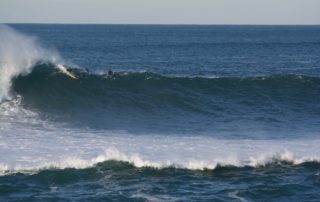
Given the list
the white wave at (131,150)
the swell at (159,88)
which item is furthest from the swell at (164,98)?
the white wave at (131,150)

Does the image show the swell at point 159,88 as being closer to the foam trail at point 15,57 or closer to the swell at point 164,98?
the swell at point 164,98

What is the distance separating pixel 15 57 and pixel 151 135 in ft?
47.3

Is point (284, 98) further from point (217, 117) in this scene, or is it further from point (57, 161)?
point (57, 161)

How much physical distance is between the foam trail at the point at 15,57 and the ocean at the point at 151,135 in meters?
0.09

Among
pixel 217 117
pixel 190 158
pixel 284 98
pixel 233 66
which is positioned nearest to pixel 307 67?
pixel 233 66

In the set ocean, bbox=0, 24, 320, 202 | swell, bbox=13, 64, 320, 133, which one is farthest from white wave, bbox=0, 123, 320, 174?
swell, bbox=13, 64, 320, 133

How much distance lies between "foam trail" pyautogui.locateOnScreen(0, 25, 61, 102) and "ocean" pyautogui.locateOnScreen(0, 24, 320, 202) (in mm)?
85

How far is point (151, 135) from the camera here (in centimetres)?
2136

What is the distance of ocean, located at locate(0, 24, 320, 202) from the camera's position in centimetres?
1462

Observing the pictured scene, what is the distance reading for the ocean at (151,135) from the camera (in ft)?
48.0

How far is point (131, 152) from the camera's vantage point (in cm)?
1816

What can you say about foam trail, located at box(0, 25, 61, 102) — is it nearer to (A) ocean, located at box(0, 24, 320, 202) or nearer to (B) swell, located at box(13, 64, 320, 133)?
(A) ocean, located at box(0, 24, 320, 202)

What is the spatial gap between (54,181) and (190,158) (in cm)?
464

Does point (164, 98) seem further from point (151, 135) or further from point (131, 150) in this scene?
point (131, 150)
